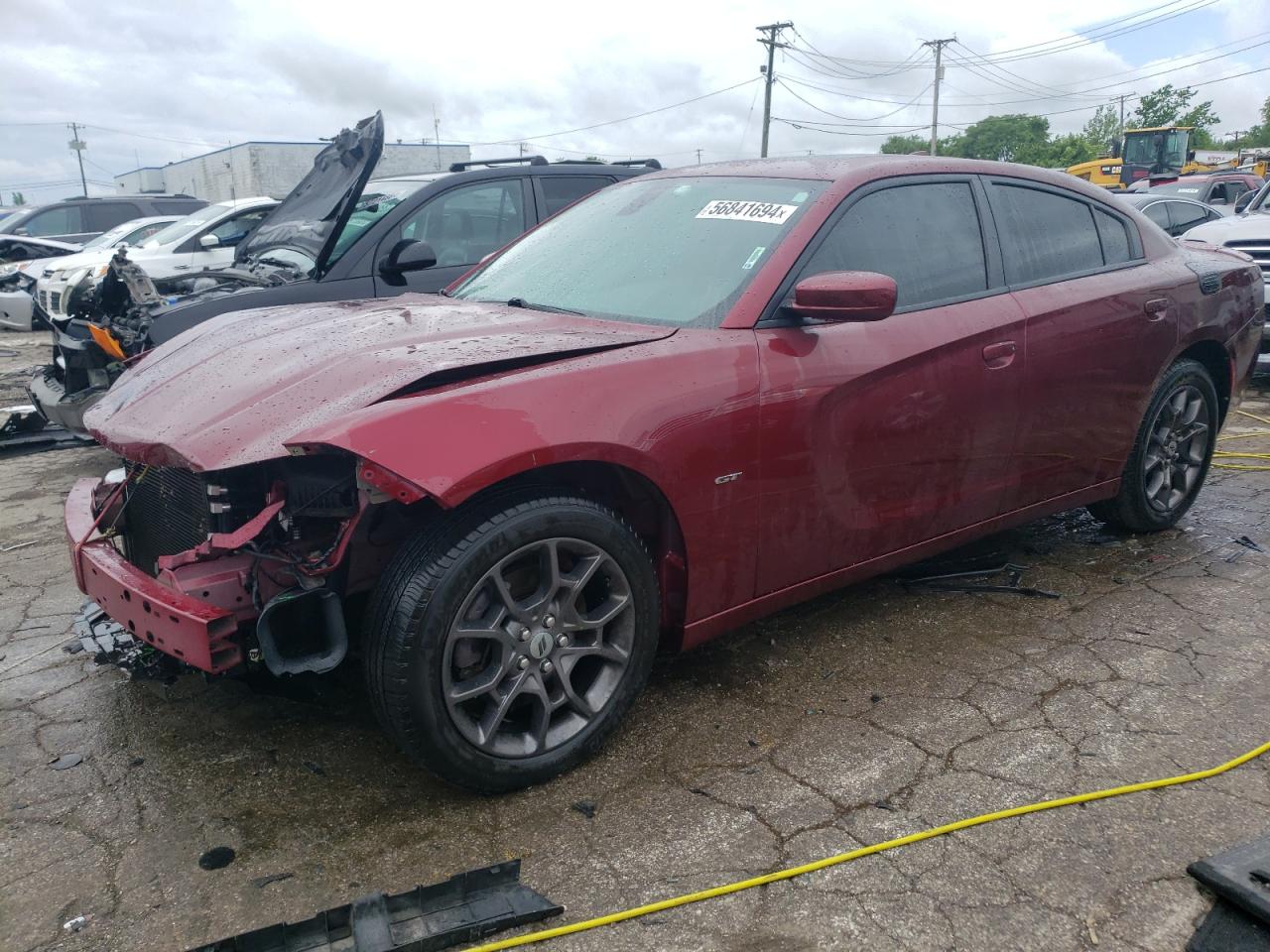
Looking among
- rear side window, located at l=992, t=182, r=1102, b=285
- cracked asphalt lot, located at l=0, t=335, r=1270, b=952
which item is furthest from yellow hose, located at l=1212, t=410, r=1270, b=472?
cracked asphalt lot, located at l=0, t=335, r=1270, b=952

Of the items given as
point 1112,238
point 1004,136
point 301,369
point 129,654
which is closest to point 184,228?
point 129,654

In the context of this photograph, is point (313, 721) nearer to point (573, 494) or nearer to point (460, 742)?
point (460, 742)

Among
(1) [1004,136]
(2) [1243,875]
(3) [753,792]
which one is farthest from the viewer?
(1) [1004,136]

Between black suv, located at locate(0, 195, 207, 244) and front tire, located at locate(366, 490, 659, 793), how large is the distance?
49.5 feet

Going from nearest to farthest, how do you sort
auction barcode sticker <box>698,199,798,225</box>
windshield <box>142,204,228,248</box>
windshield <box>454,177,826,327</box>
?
1. windshield <box>454,177,826,327</box>
2. auction barcode sticker <box>698,199,798,225</box>
3. windshield <box>142,204,228,248</box>

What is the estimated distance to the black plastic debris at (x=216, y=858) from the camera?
229 centimetres

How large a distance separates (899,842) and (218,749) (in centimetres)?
188

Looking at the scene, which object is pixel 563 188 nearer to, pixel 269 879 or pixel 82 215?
pixel 269 879

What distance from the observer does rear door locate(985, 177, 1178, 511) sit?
11.5 feet

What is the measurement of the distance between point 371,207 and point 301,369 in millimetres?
3885

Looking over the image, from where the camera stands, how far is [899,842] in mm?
2342

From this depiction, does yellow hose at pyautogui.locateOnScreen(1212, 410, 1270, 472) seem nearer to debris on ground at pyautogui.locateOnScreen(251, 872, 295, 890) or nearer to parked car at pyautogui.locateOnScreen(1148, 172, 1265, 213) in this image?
debris on ground at pyautogui.locateOnScreen(251, 872, 295, 890)

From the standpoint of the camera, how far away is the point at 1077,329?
3.59m

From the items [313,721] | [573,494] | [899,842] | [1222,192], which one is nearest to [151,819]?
[313,721]
